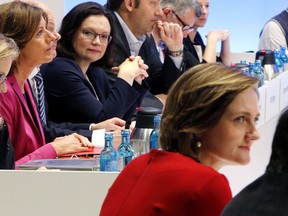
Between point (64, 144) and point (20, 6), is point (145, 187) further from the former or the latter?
point (20, 6)

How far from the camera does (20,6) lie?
3361mm

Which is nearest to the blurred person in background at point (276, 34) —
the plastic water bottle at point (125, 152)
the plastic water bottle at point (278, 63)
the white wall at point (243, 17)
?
the plastic water bottle at point (278, 63)

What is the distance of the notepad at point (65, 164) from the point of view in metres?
2.71

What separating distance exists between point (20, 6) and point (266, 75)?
4.93 feet

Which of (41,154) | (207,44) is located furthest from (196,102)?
(207,44)

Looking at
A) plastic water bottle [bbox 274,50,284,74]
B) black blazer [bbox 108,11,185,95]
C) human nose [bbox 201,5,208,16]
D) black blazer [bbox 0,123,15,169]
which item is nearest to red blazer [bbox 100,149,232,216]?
black blazer [bbox 0,123,15,169]

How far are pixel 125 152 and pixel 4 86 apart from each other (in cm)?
52

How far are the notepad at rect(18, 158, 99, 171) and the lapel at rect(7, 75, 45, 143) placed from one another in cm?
41

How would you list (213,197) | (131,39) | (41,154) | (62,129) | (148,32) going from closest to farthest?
(213,197), (41,154), (62,129), (131,39), (148,32)

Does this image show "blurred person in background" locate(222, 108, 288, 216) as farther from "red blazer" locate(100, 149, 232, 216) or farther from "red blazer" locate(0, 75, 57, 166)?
"red blazer" locate(0, 75, 57, 166)

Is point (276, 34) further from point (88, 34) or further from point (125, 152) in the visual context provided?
point (125, 152)

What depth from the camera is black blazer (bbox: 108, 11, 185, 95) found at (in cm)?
425

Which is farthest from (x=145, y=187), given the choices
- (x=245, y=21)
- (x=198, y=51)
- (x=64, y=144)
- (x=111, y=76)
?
(x=245, y=21)

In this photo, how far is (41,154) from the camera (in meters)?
3.10
